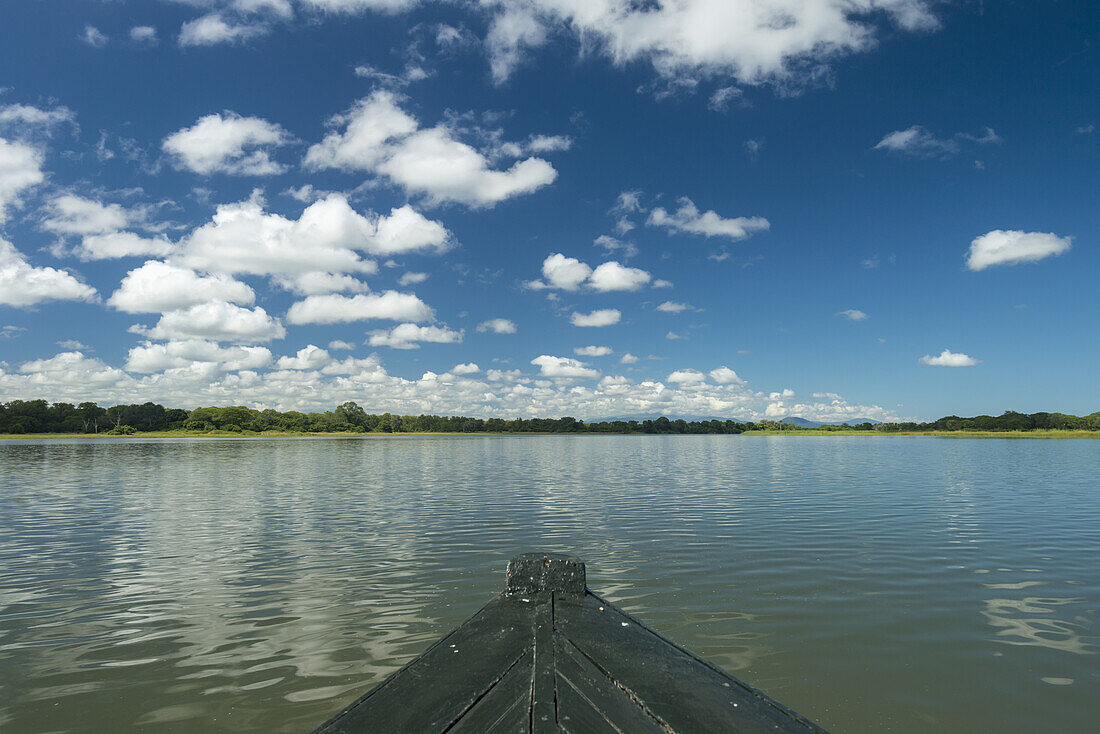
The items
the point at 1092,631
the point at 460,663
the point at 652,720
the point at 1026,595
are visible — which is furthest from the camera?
the point at 1026,595

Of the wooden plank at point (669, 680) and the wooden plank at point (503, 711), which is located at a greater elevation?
the wooden plank at point (503, 711)

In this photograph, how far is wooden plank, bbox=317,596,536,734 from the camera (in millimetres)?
3332

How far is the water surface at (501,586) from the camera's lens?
25.1 ft

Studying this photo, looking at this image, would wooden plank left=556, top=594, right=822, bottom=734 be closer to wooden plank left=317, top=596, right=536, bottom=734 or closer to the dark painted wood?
the dark painted wood

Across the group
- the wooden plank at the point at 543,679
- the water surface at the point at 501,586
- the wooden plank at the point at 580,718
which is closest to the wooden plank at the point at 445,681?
the wooden plank at the point at 543,679

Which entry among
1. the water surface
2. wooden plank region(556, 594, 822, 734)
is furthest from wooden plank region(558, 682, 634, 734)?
the water surface

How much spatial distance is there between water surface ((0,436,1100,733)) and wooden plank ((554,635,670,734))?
4977mm

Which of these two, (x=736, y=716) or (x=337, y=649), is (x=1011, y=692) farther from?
(x=337, y=649)

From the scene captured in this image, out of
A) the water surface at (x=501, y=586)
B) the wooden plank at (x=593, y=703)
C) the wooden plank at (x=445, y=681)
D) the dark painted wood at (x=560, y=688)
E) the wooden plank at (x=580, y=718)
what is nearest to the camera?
the wooden plank at (x=580, y=718)

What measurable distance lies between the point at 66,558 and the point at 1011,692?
2290cm

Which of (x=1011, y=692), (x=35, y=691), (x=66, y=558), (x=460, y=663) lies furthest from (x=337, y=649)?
(x=66, y=558)

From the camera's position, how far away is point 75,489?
32.5 m

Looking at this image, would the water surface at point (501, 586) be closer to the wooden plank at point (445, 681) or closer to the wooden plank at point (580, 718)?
the wooden plank at point (445, 681)

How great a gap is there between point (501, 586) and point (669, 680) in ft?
32.3
